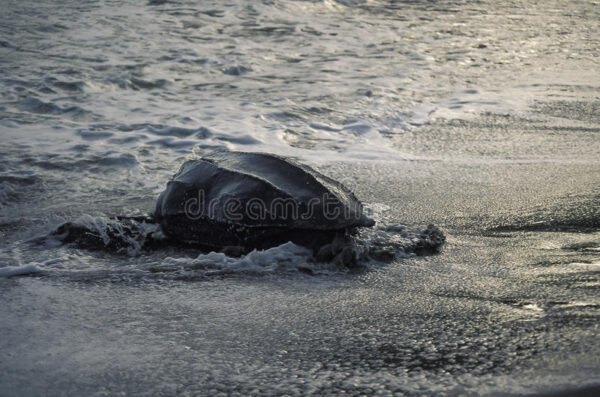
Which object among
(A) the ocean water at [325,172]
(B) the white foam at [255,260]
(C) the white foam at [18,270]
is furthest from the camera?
(B) the white foam at [255,260]

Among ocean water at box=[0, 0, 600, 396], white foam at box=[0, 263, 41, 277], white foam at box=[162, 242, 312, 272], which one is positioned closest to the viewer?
ocean water at box=[0, 0, 600, 396]

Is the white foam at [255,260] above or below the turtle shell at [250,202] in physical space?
below

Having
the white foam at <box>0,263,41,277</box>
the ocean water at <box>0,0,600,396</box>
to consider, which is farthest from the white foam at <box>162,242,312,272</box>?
the white foam at <box>0,263,41,277</box>

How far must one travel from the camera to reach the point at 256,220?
9.46 ft

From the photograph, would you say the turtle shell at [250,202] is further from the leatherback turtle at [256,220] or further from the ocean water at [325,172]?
the ocean water at [325,172]

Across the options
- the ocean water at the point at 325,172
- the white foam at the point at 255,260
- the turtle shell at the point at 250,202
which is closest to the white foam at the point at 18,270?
the ocean water at the point at 325,172

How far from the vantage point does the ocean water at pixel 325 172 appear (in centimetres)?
198

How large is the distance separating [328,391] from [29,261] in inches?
65.1

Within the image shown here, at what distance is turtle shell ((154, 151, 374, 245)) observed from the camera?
2.86 metres

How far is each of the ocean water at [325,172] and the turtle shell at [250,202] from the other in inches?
6.1

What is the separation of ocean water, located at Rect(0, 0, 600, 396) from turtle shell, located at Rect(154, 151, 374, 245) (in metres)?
0.16

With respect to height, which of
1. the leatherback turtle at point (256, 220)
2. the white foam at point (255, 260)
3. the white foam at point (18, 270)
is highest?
the leatherback turtle at point (256, 220)
